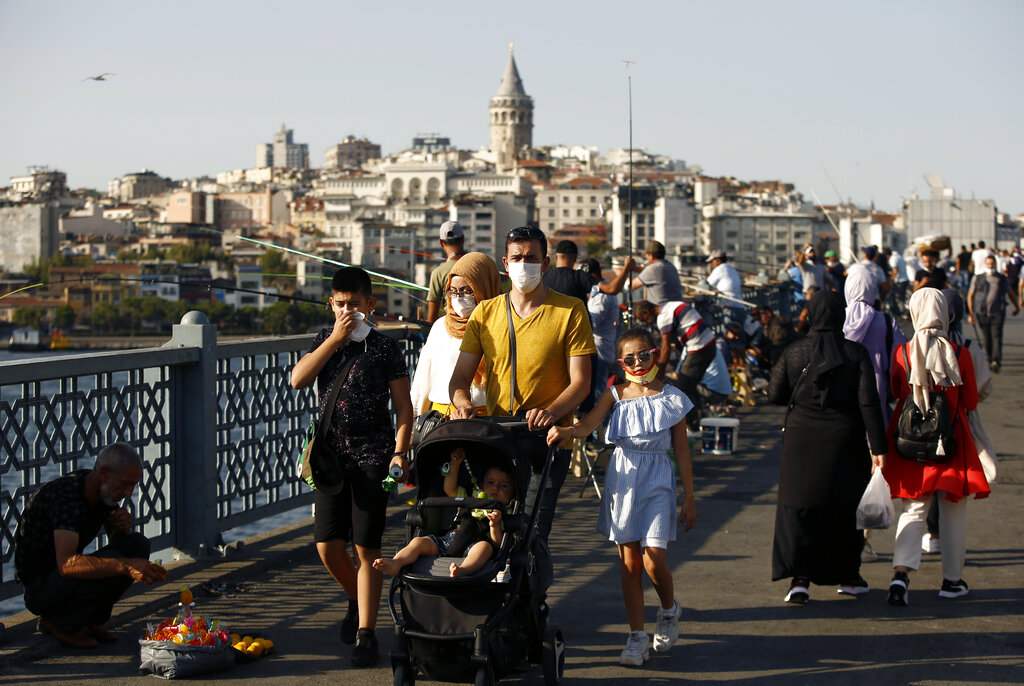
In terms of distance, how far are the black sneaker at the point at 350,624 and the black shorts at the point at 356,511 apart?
351 millimetres

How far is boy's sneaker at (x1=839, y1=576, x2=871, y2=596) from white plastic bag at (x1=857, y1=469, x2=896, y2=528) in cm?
31

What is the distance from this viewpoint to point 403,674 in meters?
4.41

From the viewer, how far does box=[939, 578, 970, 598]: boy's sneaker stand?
614 centimetres

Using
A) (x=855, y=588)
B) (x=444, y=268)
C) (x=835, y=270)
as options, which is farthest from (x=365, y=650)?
(x=835, y=270)

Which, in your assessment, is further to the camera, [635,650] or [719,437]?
[719,437]

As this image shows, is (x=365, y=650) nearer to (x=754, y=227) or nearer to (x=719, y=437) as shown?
(x=719, y=437)

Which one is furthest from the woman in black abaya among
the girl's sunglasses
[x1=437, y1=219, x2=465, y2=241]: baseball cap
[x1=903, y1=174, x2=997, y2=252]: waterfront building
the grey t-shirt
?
[x1=903, y1=174, x2=997, y2=252]: waterfront building

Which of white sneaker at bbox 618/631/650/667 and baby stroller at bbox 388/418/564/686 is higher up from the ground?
baby stroller at bbox 388/418/564/686

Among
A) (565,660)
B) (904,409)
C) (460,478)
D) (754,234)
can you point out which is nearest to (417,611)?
(460,478)

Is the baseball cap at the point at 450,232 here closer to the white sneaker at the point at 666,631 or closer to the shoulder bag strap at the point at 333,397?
the shoulder bag strap at the point at 333,397

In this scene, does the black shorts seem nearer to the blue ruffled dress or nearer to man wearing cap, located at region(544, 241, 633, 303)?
the blue ruffled dress

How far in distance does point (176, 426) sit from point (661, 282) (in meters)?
5.24

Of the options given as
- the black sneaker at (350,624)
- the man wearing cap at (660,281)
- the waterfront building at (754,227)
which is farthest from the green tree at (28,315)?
the waterfront building at (754,227)

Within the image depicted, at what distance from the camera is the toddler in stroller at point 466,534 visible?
442 centimetres
